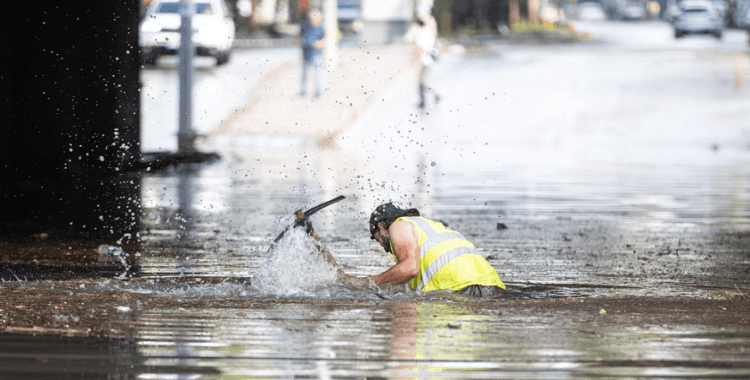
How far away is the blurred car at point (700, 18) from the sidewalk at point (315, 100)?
1576 cm

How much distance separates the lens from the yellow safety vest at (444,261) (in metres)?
7.83

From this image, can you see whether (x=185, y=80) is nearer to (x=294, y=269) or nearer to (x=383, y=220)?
(x=294, y=269)

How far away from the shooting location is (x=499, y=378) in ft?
18.9

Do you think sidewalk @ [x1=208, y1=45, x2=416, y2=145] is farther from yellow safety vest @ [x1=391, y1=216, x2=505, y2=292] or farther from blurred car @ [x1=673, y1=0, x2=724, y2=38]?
yellow safety vest @ [x1=391, y1=216, x2=505, y2=292]

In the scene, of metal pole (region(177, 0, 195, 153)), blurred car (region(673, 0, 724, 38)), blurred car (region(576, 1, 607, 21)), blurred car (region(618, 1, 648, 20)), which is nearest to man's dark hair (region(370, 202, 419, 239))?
metal pole (region(177, 0, 195, 153))

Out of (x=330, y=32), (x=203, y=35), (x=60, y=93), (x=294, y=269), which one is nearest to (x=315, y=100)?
(x=330, y=32)

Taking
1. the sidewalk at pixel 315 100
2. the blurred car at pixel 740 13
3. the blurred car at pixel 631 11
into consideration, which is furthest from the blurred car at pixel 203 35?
the blurred car at pixel 631 11

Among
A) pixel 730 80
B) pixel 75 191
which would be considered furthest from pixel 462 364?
pixel 730 80

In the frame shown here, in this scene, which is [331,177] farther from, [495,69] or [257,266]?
[495,69]

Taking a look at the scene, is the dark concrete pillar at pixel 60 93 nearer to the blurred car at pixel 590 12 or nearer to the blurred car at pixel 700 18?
the blurred car at pixel 700 18

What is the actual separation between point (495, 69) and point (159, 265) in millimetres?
24752

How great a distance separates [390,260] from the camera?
34.3ft

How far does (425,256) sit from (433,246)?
9 centimetres

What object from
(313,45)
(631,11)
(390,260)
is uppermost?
(313,45)
